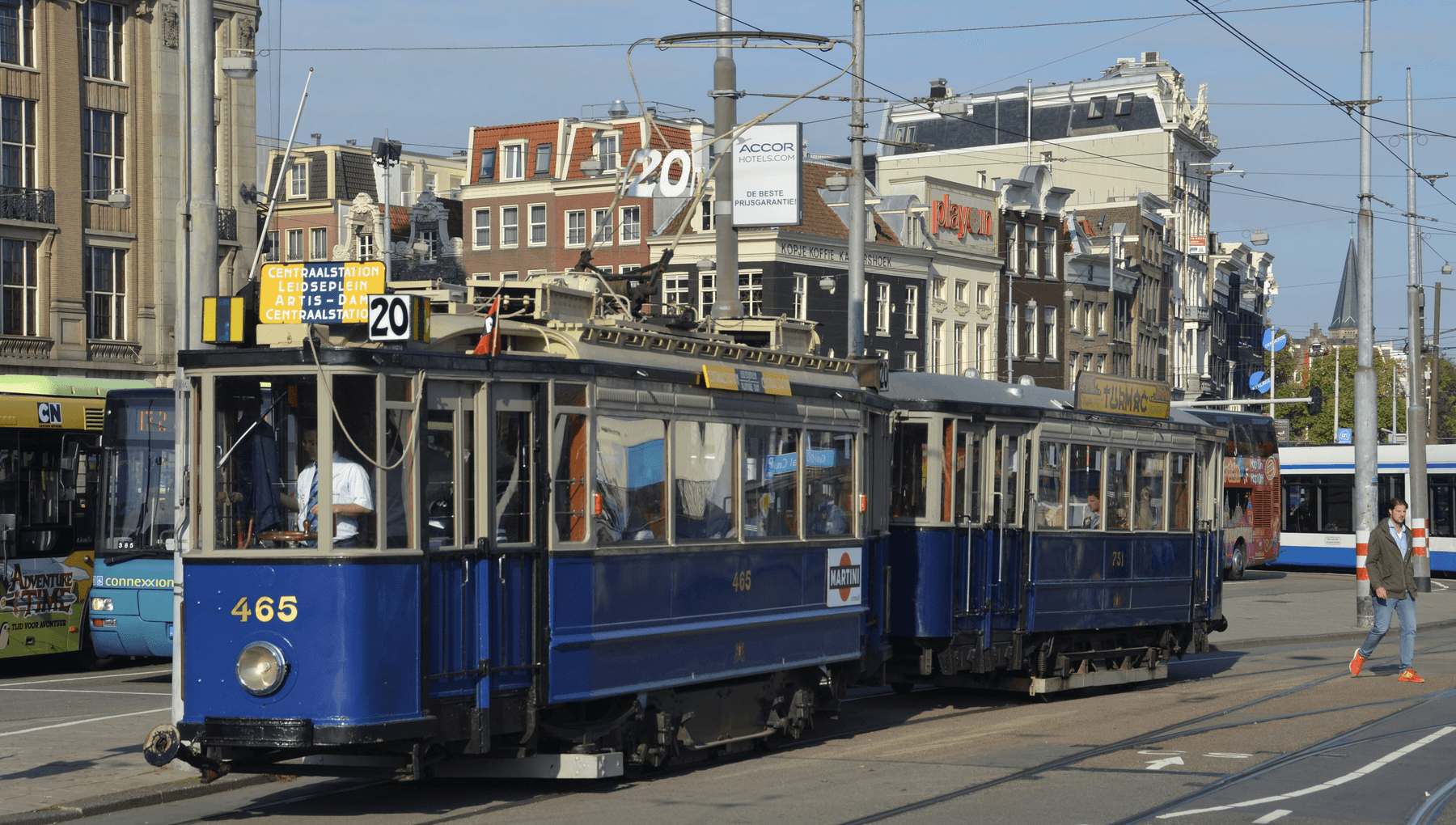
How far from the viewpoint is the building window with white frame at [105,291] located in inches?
1539

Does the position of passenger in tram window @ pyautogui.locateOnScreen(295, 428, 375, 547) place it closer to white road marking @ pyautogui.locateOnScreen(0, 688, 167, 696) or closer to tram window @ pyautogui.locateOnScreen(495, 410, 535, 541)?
tram window @ pyautogui.locateOnScreen(495, 410, 535, 541)

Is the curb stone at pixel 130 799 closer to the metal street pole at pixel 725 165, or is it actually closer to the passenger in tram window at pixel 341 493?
the passenger in tram window at pixel 341 493

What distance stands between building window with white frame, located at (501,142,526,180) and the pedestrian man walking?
49.7 meters

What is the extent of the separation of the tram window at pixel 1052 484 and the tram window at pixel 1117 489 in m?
0.85

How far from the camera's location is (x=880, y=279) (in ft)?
201

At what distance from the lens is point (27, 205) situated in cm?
3775

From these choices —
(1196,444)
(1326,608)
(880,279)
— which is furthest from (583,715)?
(880,279)

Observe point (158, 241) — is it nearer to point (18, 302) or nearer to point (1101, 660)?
point (18, 302)

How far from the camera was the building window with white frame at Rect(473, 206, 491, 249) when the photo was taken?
65062mm

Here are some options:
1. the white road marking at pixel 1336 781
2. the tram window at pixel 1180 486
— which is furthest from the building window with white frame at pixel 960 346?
the white road marking at pixel 1336 781

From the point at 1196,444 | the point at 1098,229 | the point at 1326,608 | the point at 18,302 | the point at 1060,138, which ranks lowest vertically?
the point at 1326,608

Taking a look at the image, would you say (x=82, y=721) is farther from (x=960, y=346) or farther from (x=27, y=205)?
(x=960, y=346)

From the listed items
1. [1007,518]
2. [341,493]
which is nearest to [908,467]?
[1007,518]

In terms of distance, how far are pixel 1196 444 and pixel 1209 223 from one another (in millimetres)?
83870
